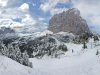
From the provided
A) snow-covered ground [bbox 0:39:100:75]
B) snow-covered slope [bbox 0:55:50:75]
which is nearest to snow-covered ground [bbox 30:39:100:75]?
snow-covered ground [bbox 0:39:100:75]

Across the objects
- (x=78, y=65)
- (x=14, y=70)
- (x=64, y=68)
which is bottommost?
(x=64, y=68)

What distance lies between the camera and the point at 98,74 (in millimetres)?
12016

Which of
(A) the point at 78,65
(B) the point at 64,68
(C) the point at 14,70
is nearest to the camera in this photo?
(C) the point at 14,70

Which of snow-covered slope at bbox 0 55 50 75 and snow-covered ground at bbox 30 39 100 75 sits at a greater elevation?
snow-covered slope at bbox 0 55 50 75

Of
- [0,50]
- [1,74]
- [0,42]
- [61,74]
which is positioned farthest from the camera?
[0,42]

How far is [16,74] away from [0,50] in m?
24.7

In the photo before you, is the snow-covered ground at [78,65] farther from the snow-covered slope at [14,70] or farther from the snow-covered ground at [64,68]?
the snow-covered slope at [14,70]

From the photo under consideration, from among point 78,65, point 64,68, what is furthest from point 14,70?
point 78,65

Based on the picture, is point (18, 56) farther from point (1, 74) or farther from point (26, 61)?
point (1, 74)

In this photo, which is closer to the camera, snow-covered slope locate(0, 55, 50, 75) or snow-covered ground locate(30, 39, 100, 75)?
snow-covered slope locate(0, 55, 50, 75)

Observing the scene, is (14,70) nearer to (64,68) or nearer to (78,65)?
(64,68)

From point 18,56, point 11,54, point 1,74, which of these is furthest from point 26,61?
point 1,74

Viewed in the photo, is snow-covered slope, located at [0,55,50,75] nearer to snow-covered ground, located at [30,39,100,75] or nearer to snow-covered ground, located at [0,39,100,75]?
snow-covered ground, located at [0,39,100,75]

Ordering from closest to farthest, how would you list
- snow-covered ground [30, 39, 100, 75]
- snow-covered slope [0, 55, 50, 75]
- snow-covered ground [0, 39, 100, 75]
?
snow-covered slope [0, 55, 50, 75] → snow-covered ground [0, 39, 100, 75] → snow-covered ground [30, 39, 100, 75]
